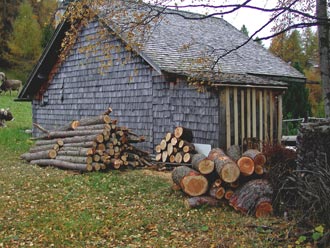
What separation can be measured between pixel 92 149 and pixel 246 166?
459cm

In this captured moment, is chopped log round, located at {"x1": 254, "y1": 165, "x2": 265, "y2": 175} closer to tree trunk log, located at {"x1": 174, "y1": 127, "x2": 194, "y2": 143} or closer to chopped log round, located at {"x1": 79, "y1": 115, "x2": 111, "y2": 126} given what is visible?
tree trunk log, located at {"x1": 174, "y1": 127, "x2": 194, "y2": 143}

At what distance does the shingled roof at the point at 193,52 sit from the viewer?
10.6 meters

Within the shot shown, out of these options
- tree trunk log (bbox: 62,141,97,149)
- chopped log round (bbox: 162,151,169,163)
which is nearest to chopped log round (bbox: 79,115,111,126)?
tree trunk log (bbox: 62,141,97,149)

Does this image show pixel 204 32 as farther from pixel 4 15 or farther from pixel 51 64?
pixel 4 15

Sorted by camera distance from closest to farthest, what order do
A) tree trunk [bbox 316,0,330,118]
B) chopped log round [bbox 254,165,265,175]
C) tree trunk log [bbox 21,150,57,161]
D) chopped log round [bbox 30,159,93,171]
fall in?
chopped log round [bbox 254,165,265,175] < tree trunk [bbox 316,0,330,118] < chopped log round [bbox 30,159,93,171] < tree trunk log [bbox 21,150,57,161]

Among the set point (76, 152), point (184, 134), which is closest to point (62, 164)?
point (76, 152)

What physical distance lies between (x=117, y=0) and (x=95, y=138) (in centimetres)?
344

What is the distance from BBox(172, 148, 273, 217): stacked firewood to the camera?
654 centimetres

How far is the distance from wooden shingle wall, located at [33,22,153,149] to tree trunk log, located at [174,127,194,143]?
6.24 ft

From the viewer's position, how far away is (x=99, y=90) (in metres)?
14.7

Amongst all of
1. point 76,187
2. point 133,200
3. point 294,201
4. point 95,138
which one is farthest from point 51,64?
point 294,201

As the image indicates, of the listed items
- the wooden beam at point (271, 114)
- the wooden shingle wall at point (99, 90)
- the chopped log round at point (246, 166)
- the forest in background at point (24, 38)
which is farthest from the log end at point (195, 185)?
the forest in background at point (24, 38)

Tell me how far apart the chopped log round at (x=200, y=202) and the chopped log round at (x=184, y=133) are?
3.61 meters

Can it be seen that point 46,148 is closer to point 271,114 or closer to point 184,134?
point 184,134
